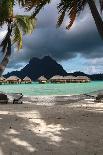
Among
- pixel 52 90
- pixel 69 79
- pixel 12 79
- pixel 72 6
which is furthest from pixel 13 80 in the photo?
pixel 72 6

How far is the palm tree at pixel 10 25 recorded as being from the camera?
702 inches

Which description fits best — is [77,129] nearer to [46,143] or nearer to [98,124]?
[98,124]

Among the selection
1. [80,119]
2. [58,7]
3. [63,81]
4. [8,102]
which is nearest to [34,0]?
[58,7]

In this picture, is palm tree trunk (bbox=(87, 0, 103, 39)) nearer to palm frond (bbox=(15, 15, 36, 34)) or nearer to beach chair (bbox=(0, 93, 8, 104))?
palm frond (bbox=(15, 15, 36, 34))

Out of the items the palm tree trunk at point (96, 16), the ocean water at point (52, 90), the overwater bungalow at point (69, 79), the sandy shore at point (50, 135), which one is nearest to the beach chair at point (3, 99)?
the sandy shore at point (50, 135)

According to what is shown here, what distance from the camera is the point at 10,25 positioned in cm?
1911

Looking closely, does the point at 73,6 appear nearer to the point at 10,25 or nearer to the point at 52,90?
the point at 10,25

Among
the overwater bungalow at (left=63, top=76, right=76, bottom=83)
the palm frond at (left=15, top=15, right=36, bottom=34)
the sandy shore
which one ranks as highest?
the palm frond at (left=15, top=15, right=36, bottom=34)

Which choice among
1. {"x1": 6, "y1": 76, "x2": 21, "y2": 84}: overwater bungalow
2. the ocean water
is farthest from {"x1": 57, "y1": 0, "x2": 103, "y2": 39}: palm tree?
{"x1": 6, "y1": 76, "x2": 21, "y2": 84}: overwater bungalow

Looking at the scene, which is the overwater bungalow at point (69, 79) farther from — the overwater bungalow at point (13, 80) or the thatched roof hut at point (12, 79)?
the thatched roof hut at point (12, 79)

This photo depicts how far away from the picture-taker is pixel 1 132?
950 centimetres

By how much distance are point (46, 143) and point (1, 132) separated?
1463 millimetres

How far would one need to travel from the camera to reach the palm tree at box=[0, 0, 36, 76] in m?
17.8

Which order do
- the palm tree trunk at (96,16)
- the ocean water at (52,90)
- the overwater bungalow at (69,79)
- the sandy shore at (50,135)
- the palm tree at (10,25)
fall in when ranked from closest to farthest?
the sandy shore at (50,135) → the palm tree trunk at (96,16) → the palm tree at (10,25) → the ocean water at (52,90) → the overwater bungalow at (69,79)
